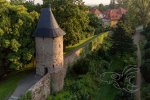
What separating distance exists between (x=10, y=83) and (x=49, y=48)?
598cm

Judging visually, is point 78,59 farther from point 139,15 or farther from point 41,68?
point 139,15

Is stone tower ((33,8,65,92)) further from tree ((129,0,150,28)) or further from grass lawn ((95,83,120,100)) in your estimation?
tree ((129,0,150,28))

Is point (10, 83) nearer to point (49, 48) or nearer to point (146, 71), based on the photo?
point (49, 48)

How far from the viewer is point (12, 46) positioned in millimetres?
32656

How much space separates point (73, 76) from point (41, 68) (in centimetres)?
550

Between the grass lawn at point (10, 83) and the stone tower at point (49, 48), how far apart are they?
306cm

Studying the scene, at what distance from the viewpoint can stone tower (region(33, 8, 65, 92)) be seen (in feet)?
105

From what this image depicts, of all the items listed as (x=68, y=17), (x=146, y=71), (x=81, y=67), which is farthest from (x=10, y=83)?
(x=146, y=71)

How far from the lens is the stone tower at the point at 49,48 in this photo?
105 feet

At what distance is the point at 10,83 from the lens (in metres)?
33.6

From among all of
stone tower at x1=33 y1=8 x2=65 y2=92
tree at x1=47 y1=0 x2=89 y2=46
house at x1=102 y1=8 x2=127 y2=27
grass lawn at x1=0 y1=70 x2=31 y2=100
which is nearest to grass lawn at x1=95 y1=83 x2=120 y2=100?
stone tower at x1=33 y1=8 x2=65 y2=92

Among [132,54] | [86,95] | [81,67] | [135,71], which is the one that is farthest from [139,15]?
[86,95]

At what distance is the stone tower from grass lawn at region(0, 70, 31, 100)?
306 cm

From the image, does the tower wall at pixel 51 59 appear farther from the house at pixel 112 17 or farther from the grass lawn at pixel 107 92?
the house at pixel 112 17
